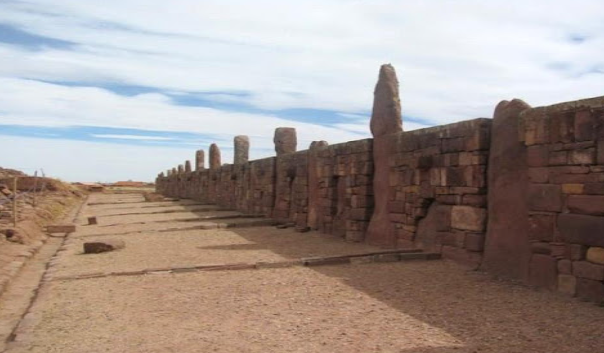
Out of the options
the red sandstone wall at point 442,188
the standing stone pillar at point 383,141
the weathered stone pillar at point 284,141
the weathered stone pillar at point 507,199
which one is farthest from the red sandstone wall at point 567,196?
the weathered stone pillar at point 284,141

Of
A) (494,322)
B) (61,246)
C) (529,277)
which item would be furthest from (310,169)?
(494,322)

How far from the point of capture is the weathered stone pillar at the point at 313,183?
45.6 feet

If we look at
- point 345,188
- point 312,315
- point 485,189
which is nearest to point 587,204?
point 485,189

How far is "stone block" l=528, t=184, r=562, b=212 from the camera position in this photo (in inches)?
259

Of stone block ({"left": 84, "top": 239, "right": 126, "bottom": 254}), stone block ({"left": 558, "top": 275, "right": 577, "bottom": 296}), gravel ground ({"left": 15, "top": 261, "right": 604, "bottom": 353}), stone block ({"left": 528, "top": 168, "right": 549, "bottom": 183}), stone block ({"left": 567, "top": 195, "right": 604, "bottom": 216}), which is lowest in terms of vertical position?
gravel ground ({"left": 15, "top": 261, "right": 604, "bottom": 353})

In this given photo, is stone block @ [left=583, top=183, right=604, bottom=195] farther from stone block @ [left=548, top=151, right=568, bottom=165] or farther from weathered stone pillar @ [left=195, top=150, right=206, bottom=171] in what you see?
weathered stone pillar @ [left=195, top=150, right=206, bottom=171]

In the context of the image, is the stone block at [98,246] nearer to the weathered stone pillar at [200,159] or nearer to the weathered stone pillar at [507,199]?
the weathered stone pillar at [507,199]

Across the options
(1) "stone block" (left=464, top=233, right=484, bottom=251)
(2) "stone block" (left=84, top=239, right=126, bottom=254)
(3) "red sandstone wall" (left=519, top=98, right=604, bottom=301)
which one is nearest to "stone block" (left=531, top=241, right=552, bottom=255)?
(3) "red sandstone wall" (left=519, top=98, right=604, bottom=301)

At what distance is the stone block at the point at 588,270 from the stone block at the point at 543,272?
0.31 m

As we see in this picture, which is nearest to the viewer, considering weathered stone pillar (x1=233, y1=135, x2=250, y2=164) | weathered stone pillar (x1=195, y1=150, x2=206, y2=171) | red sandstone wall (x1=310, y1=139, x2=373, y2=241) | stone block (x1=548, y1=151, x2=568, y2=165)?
stone block (x1=548, y1=151, x2=568, y2=165)

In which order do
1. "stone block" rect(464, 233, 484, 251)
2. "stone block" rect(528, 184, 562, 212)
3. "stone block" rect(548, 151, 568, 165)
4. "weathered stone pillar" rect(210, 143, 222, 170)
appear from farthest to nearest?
1. "weathered stone pillar" rect(210, 143, 222, 170)
2. "stone block" rect(464, 233, 484, 251)
3. "stone block" rect(528, 184, 562, 212)
4. "stone block" rect(548, 151, 568, 165)

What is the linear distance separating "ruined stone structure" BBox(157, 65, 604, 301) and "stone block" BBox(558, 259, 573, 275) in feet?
0.04

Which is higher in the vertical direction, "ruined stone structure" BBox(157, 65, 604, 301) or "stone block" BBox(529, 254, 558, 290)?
"ruined stone structure" BBox(157, 65, 604, 301)

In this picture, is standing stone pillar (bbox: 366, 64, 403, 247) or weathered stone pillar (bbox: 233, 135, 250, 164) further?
weathered stone pillar (bbox: 233, 135, 250, 164)
